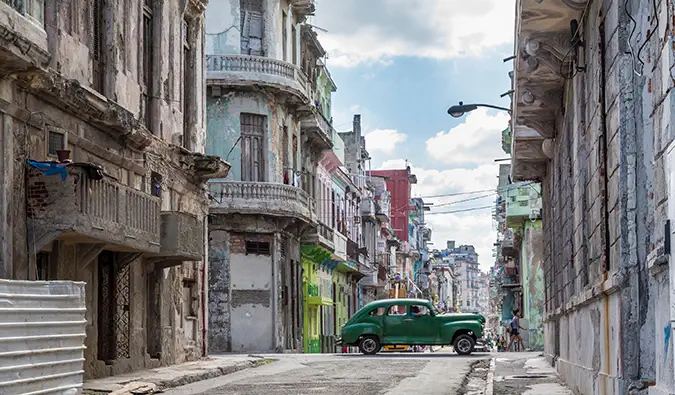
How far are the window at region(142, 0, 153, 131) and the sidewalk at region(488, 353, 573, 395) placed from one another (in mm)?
9077

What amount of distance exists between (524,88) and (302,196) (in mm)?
21472

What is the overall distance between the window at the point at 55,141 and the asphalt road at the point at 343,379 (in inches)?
164

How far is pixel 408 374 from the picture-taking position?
792 inches

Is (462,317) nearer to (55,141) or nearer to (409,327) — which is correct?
(409,327)

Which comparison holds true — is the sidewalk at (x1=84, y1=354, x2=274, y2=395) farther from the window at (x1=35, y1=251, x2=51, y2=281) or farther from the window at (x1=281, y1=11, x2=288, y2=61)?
the window at (x1=281, y1=11, x2=288, y2=61)

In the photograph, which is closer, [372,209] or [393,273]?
[372,209]

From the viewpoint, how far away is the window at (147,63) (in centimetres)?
2317

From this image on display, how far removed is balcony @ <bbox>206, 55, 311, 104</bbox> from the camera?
3653cm

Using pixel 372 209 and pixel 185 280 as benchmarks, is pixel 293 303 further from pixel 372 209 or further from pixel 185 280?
pixel 372 209

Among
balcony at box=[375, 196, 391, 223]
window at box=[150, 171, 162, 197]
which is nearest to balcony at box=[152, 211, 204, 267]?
window at box=[150, 171, 162, 197]

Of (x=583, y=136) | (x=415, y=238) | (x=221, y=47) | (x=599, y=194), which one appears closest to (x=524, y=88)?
(x=583, y=136)

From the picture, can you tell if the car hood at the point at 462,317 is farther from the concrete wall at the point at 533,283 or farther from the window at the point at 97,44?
the concrete wall at the point at 533,283

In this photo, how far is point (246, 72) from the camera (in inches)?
1448

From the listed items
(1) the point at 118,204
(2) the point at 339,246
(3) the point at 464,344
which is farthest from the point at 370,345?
(2) the point at 339,246
